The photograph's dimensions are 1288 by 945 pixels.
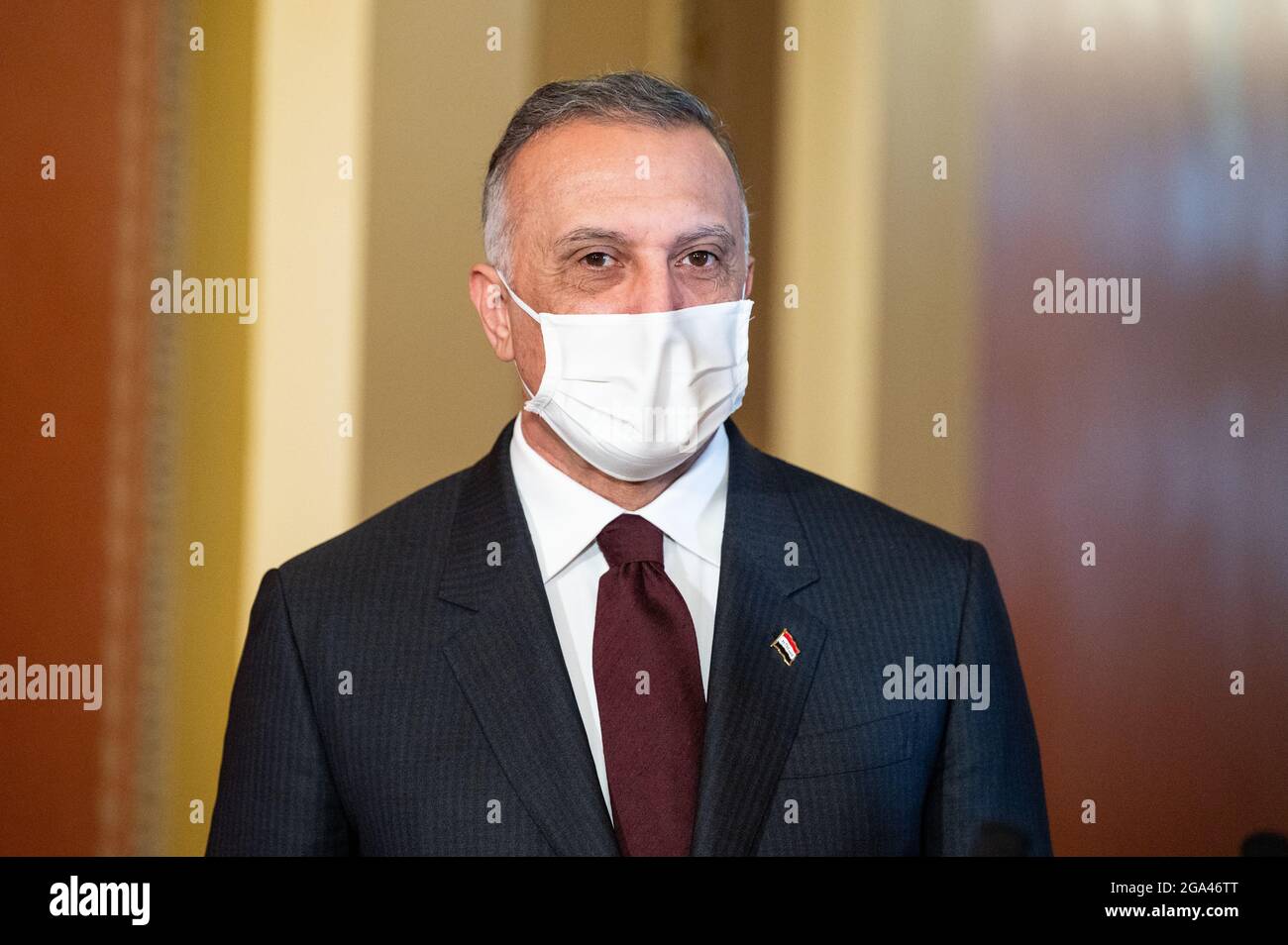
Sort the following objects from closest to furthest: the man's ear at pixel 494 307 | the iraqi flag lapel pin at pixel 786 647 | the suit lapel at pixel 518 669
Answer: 1. the suit lapel at pixel 518 669
2. the iraqi flag lapel pin at pixel 786 647
3. the man's ear at pixel 494 307

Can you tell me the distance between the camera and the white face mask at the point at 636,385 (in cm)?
179

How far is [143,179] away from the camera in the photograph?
2.26 m

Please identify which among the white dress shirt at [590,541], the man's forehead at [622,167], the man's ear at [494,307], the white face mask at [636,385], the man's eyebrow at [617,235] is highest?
the man's forehead at [622,167]

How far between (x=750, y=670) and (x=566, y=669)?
0.25 m

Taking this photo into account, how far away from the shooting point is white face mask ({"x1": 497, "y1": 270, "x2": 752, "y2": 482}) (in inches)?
70.5

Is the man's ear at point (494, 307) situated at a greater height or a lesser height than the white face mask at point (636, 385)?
greater

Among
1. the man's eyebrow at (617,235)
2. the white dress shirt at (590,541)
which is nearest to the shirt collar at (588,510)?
the white dress shirt at (590,541)

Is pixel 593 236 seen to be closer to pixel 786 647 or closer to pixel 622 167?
pixel 622 167

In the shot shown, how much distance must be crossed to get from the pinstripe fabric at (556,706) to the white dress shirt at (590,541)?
0.04 meters

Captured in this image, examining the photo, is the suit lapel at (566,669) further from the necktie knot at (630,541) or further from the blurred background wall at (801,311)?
the blurred background wall at (801,311)

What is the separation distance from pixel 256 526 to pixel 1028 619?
1419 mm

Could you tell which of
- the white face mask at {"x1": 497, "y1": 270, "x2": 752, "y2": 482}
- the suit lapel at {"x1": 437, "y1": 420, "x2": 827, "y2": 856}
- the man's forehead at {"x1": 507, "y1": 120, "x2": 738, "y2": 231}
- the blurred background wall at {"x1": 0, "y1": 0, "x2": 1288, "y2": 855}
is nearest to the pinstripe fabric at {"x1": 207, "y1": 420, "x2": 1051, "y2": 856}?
the suit lapel at {"x1": 437, "y1": 420, "x2": 827, "y2": 856}

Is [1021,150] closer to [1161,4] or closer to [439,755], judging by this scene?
[1161,4]

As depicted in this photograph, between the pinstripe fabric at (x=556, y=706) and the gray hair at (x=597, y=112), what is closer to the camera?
the pinstripe fabric at (x=556, y=706)
